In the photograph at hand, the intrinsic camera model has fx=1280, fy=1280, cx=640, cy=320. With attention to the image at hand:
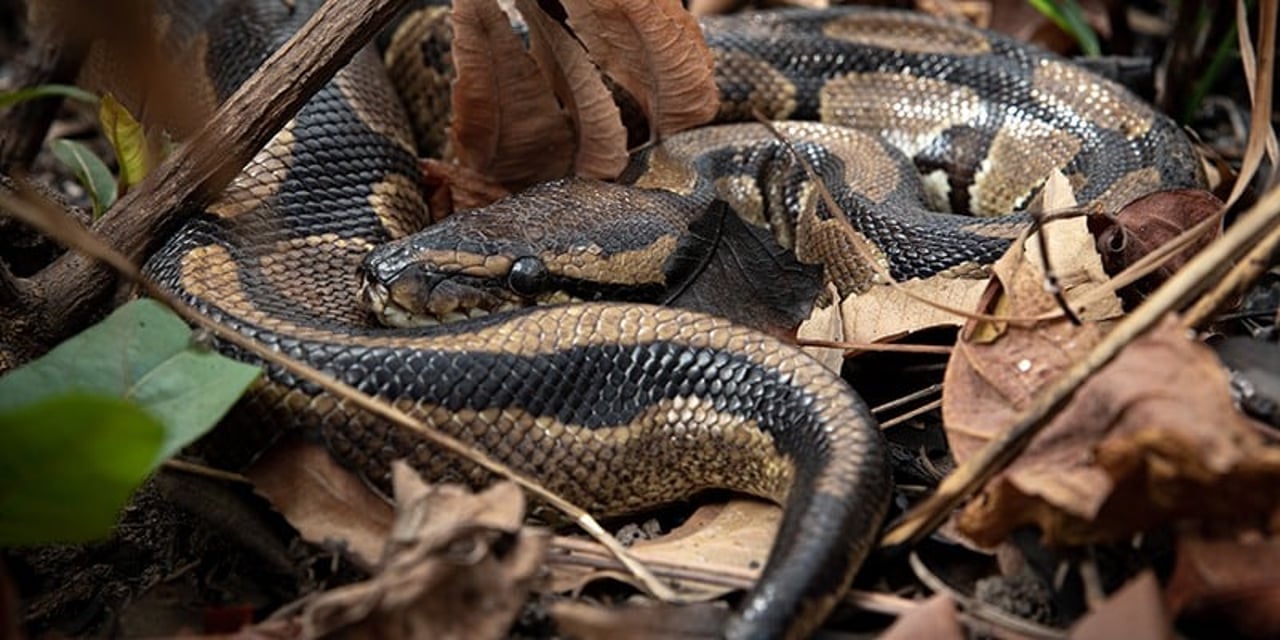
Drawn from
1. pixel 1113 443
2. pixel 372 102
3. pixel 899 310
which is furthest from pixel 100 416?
pixel 372 102

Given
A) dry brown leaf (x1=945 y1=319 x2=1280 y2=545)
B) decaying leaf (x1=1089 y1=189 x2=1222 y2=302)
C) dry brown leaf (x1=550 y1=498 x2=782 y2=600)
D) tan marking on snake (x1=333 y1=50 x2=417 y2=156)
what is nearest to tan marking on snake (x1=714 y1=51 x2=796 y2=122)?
tan marking on snake (x1=333 y1=50 x2=417 y2=156)

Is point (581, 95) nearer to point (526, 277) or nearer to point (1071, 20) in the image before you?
point (526, 277)

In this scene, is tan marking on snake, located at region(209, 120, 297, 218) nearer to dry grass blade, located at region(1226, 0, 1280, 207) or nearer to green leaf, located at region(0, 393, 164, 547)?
green leaf, located at region(0, 393, 164, 547)

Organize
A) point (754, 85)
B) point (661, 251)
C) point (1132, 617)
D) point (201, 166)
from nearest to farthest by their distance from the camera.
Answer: point (1132, 617)
point (201, 166)
point (661, 251)
point (754, 85)

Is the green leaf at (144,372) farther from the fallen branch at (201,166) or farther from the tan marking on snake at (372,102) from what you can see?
the tan marking on snake at (372,102)

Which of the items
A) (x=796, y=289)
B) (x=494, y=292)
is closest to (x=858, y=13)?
(x=796, y=289)

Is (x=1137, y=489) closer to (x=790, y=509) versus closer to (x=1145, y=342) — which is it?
(x=1145, y=342)
